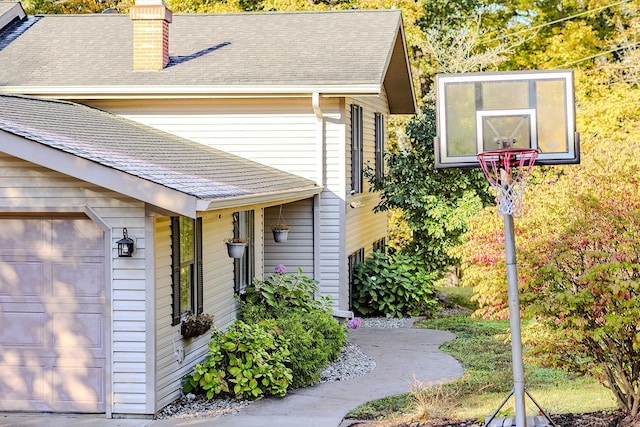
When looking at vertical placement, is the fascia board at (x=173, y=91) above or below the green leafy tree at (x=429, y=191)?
above

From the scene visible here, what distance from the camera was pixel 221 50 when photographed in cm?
1778

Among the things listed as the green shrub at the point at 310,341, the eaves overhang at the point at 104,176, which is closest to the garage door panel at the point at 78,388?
the eaves overhang at the point at 104,176

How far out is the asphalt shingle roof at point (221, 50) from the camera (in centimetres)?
1627

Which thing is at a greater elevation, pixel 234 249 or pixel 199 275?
pixel 234 249

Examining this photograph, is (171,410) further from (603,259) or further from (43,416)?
(603,259)

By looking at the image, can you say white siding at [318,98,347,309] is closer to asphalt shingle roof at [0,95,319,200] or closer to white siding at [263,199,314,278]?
white siding at [263,199,314,278]

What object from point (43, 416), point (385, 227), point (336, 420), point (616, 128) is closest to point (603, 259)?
point (336, 420)

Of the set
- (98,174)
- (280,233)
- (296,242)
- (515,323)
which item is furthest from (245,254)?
(515,323)

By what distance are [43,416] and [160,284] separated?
6.35 feet

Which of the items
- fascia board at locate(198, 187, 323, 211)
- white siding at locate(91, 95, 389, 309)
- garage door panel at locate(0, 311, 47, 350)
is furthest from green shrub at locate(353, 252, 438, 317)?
garage door panel at locate(0, 311, 47, 350)

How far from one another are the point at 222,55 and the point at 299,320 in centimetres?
666

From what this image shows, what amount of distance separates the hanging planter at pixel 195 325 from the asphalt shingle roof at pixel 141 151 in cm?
160

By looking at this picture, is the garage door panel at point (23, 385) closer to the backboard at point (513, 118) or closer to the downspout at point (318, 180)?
the backboard at point (513, 118)

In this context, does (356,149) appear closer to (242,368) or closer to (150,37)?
(150,37)
